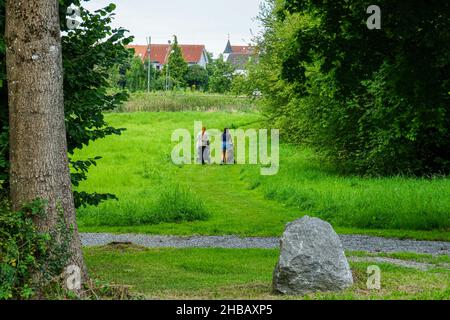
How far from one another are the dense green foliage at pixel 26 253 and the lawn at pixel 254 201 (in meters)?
10.7

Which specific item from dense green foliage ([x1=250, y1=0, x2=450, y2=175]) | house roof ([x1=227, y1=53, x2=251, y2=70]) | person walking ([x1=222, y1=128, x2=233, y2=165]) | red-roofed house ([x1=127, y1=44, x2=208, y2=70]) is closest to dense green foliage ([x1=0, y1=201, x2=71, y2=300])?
dense green foliage ([x1=250, y1=0, x2=450, y2=175])

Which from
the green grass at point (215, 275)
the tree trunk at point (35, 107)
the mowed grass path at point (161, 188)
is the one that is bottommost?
the mowed grass path at point (161, 188)

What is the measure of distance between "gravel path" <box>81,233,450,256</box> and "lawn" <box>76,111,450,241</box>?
0.87m

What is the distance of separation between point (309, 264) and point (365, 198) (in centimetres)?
1425

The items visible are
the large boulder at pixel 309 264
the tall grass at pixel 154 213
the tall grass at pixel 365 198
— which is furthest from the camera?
the tall grass at pixel 154 213

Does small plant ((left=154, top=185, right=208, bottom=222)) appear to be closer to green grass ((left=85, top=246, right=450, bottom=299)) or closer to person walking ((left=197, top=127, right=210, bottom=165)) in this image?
green grass ((left=85, top=246, right=450, bottom=299))

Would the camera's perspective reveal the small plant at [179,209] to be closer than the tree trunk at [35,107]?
No

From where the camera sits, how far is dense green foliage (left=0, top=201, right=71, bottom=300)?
9164 millimetres

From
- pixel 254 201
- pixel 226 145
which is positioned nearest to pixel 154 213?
pixel 254 201

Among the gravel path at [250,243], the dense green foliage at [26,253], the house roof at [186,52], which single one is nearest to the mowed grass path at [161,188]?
the gravel path at [250,243]

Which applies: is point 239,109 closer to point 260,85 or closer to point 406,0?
point 260,85

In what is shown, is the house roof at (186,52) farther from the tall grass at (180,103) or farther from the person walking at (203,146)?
the person walking at (203,146)

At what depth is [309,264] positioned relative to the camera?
10.4 meters

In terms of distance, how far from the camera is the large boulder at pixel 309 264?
10383 mm
